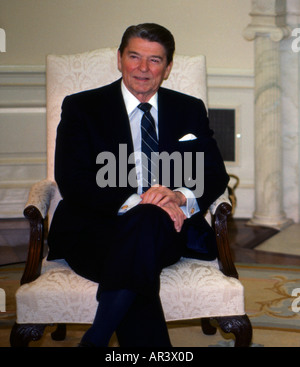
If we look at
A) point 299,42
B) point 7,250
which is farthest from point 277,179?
point 7,250

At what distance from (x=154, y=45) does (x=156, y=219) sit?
846 mm

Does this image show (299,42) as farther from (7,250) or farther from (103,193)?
(103,193)

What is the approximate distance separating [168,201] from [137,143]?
1.32 feet

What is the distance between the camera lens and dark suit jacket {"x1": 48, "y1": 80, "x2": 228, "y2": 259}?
216 centimetres

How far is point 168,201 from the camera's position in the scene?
204 cm

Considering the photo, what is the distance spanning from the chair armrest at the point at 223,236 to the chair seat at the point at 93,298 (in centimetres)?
10

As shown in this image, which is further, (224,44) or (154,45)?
(224,44)

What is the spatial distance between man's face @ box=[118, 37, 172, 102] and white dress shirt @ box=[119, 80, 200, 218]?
4cm
